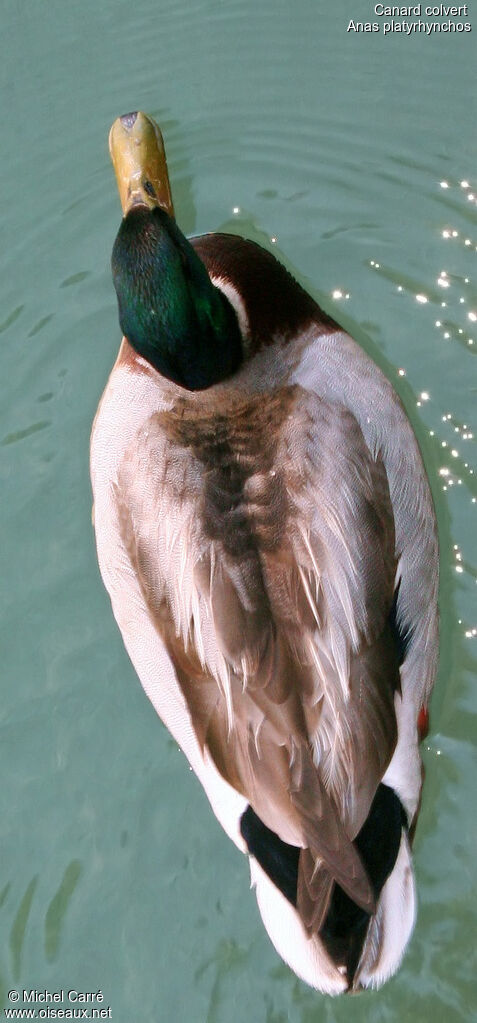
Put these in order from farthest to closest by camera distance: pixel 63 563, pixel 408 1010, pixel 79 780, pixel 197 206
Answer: pixel 197 206
pixel 63 563
pixel 79 780
pixel 408 1010

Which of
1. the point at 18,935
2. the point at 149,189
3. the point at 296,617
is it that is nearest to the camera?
the point at 296,617

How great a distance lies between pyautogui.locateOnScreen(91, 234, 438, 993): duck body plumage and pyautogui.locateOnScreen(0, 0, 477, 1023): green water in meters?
0.31

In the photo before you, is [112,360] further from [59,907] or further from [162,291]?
[59,907]

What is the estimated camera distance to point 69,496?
3820mm

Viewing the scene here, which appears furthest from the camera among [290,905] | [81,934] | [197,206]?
[197,206]

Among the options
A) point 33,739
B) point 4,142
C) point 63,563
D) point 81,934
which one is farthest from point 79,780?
point 4,142

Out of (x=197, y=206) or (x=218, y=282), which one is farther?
(x=197, y=206)

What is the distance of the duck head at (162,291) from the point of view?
2963 millimetres

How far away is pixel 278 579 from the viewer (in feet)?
9.05

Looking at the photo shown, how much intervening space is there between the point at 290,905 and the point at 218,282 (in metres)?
1.76

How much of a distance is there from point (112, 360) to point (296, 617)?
156 cm

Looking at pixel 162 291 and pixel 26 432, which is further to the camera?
pixel 26 432

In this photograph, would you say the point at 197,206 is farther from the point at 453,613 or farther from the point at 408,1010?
the point at 408,1010

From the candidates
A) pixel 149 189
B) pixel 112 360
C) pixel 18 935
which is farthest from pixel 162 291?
pixel 18 935
